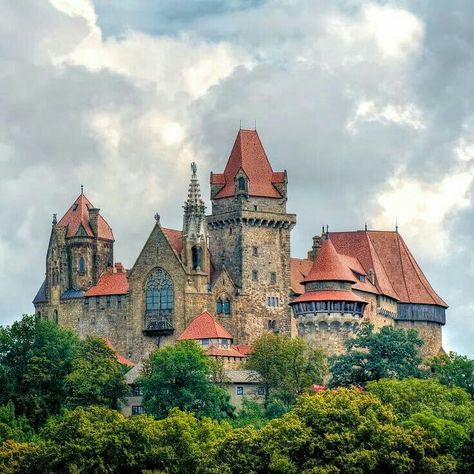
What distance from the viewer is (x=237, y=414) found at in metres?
160

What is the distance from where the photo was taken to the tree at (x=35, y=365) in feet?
530

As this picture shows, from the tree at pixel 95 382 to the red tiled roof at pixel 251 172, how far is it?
20.4 metres

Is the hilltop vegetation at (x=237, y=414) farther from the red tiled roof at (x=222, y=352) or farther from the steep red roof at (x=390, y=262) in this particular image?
the steep red roof at (x=390, y=262)

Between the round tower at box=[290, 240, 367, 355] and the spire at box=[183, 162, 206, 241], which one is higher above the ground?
the spire at box=[183, 162, 206, 241]

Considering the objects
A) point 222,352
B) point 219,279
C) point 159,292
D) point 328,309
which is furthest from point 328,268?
point 159,292

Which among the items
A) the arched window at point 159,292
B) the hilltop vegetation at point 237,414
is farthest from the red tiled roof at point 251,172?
the hilltop vegetation at point 237,414

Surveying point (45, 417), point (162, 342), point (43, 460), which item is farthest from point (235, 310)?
point (43, 460)

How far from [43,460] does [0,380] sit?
2704cm

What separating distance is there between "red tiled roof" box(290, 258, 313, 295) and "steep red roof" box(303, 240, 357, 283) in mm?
1664

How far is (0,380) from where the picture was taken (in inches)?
6447

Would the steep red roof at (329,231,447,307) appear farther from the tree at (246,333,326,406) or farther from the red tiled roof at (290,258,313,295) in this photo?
the tree at (246,333,326,406)

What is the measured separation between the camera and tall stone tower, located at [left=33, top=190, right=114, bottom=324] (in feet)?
591

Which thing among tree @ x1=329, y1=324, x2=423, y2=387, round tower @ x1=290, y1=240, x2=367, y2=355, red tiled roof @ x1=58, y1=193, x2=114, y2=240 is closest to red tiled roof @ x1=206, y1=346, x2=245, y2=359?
round tower @ x1=290, y1=240, x2=367, y2=355

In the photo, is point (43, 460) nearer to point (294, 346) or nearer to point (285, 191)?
point (294, 346)
